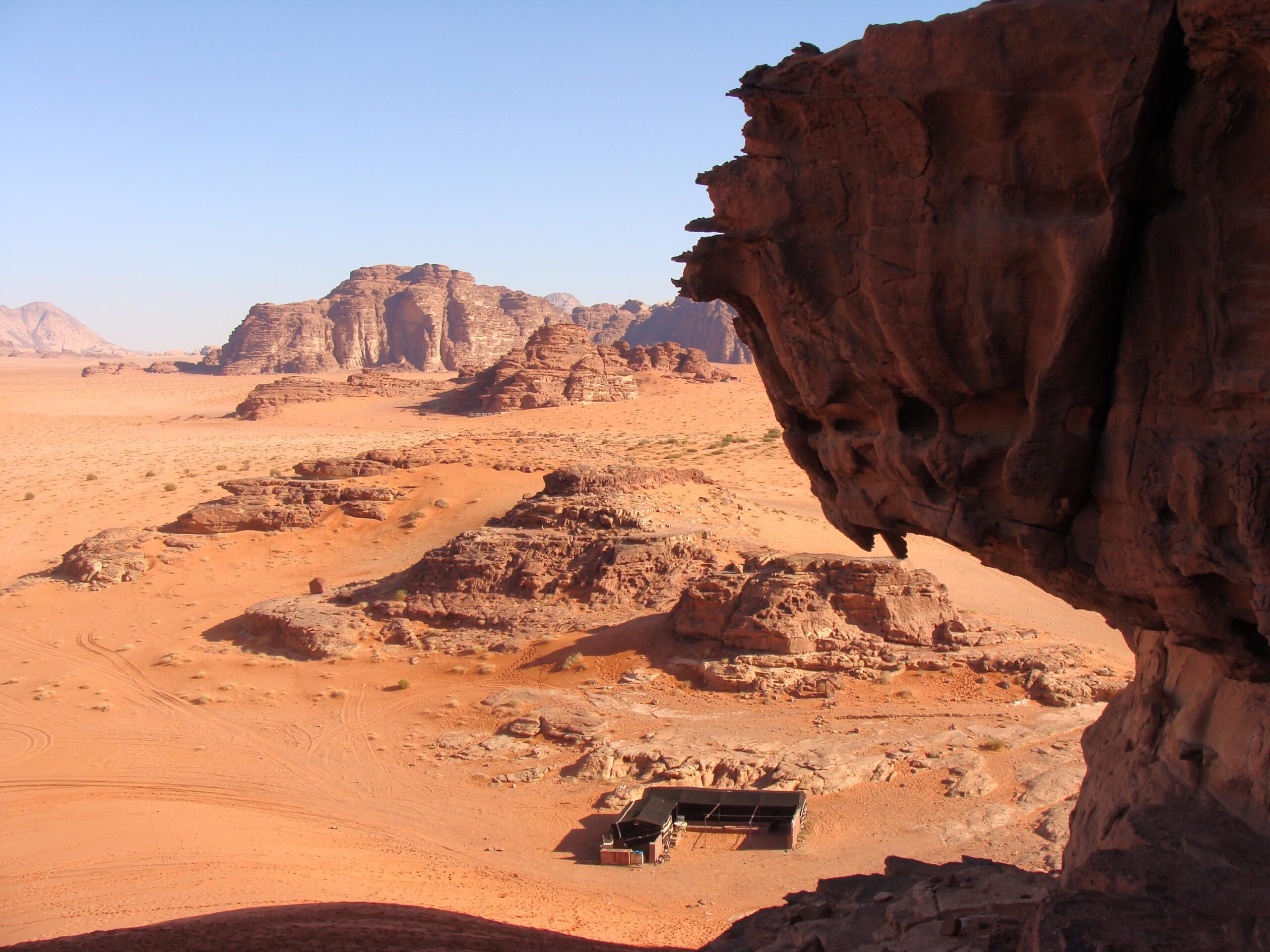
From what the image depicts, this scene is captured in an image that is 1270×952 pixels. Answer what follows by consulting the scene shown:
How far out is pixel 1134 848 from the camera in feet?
15.6

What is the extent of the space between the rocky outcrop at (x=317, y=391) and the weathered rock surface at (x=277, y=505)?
38750 millimetres

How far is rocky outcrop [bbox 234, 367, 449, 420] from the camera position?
6412 centimetres

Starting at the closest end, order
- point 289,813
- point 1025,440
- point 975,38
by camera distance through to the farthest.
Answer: point 975,38, point 1025,440, point 289,813

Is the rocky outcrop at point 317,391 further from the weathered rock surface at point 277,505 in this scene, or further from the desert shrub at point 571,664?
the desert shrub at point 571,664

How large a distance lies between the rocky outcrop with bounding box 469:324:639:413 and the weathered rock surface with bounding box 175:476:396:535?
3214 centimetres

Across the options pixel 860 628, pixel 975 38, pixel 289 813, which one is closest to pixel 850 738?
pixel 860 628

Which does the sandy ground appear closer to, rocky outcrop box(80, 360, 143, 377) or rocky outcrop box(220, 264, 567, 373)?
rocky outcrop box(220, 264, 567, 373)

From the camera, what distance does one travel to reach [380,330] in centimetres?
10925

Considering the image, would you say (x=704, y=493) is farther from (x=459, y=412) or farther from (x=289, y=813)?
(x=459, y=412)

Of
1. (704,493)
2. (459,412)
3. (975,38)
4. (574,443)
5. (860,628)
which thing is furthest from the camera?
(459,412)

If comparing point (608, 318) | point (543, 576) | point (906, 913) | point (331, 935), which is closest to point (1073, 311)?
point (906, 913)

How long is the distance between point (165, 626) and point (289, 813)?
975 cm

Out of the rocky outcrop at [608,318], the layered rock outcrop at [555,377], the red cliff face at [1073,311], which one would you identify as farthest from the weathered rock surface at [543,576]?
the rocky outcrop at [608,318]

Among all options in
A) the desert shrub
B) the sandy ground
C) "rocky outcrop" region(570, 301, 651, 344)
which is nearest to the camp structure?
the sandy ground
